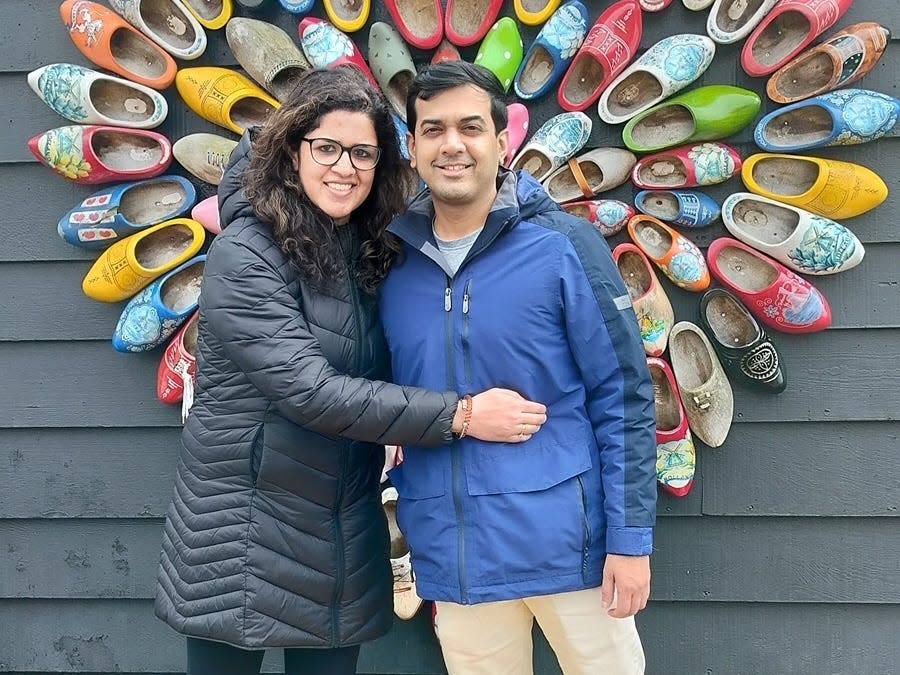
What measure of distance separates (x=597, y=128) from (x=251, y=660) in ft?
4.64

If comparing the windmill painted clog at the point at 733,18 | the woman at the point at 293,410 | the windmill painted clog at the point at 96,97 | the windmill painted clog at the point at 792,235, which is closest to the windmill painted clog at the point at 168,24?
the windmill painted clog at the point at 96,97

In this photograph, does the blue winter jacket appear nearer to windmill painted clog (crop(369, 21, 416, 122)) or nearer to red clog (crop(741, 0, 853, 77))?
windmill painted clog (crop(369, 21, 416, 122))

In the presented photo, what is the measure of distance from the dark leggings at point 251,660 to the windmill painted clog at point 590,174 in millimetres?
1137

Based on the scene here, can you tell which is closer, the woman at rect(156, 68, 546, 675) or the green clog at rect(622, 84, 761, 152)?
the woman at rect(156, 68, 546, 675)

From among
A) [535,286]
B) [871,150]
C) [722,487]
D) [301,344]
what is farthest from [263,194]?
[871,150]

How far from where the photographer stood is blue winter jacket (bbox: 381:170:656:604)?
1.25m

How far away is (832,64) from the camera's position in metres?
1.77

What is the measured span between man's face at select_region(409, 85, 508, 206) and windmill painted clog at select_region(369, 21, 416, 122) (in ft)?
2.00

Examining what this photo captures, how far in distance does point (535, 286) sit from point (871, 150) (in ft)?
3.56

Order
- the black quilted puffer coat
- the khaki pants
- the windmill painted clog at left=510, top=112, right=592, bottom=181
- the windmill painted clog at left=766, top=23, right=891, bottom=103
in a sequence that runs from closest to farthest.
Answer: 1. the black quilted puffer coat
2. the khaki pants
3. the windmill painted clog at left=766, top=23, right=891, bottom=103
4. the windmill painted clog at left=510, top=112, right=592, bottom=181

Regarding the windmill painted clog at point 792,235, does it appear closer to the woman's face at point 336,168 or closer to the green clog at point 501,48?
the green clog at point 501,48

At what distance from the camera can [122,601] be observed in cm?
205

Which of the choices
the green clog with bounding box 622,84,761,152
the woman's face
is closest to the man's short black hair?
the woman's face

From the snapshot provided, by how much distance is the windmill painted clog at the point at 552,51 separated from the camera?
181 cm
